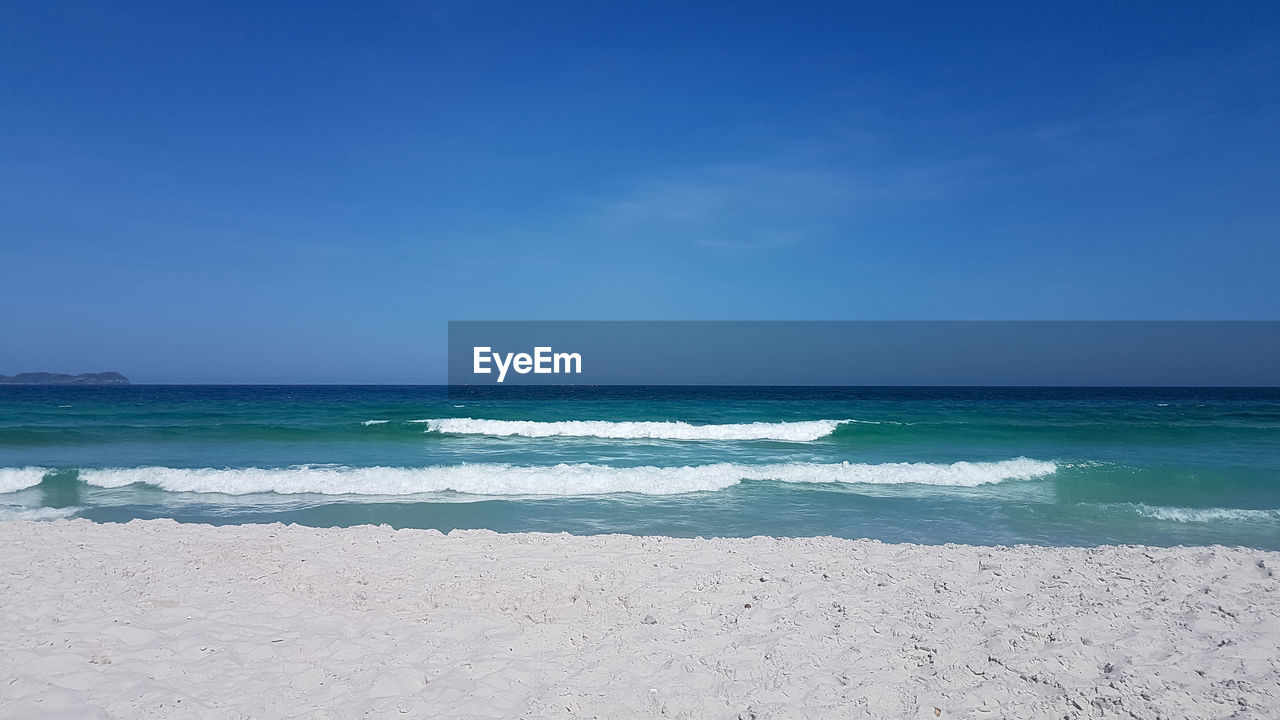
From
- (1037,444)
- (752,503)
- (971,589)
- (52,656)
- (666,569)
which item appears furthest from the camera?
(1037,444)

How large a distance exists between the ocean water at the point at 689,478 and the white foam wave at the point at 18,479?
0.05m

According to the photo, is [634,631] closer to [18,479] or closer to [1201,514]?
[1201,514]

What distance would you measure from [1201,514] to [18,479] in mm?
19692

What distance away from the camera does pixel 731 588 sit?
17.8 feet

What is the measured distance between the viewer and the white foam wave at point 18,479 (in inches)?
459

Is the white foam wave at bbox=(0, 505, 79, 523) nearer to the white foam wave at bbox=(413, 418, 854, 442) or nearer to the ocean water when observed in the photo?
the ocean water

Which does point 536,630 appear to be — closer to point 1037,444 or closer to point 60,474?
point 60,474

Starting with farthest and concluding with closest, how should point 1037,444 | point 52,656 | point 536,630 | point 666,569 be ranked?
1. point 1037,444
2. point 666,569
3. point 536,630
4. point 52,656

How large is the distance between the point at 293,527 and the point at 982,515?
9254mm

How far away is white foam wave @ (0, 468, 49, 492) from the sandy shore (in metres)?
7.17

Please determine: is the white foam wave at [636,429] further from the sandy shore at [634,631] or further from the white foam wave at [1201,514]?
the sandy shore at [634,631]

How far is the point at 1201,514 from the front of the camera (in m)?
9.23

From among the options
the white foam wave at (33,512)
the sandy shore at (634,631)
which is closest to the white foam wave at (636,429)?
the white foam wave at (33,512)

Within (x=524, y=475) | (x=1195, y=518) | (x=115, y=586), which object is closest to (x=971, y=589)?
(x=1195, y=518)
